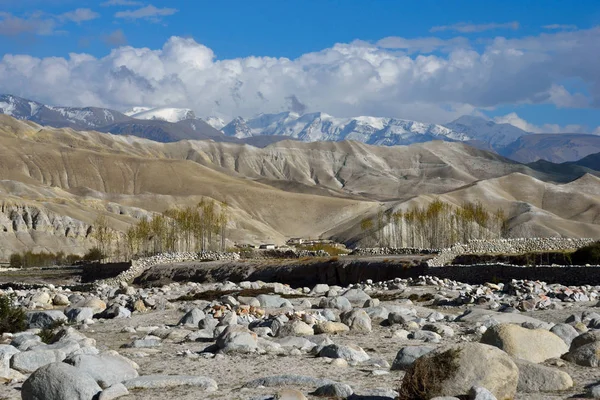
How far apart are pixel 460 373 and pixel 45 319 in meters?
19.4

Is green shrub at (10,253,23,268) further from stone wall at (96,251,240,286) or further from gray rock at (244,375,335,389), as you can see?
gray rock at (244,375,335,389)

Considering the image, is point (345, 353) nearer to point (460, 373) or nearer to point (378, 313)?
point (460, 373)

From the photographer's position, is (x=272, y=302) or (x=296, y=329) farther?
(x=272, y=302)

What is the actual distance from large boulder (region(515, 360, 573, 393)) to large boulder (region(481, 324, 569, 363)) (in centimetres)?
181

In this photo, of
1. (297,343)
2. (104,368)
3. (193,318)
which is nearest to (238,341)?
(297,343)

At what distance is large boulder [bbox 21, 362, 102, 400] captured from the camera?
12.8m

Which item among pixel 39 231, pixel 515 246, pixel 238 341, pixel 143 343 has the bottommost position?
pixel 143 343

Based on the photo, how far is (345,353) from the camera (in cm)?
1697

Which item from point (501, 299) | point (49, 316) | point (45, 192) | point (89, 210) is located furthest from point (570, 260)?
point (45, 192)

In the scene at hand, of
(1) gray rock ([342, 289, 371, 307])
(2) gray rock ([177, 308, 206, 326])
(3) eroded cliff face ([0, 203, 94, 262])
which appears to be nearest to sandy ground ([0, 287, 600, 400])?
(2) gray rock ([177, 308, 206, 326])

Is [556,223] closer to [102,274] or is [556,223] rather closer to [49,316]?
[102,274]

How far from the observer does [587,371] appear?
14922mm

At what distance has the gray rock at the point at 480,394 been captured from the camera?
11.1m

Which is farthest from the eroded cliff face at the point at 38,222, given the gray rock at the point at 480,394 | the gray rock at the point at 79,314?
the gray rock at the point at 480,394
